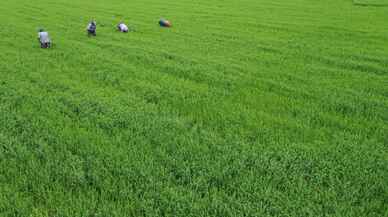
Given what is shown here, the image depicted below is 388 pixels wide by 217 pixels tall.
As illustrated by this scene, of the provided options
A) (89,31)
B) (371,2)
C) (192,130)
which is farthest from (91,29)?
(371,2)

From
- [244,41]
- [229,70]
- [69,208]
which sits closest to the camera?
[69,208]

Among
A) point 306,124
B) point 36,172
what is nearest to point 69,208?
point 36,172

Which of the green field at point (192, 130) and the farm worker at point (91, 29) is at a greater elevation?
the farm worker at point (91, 29)

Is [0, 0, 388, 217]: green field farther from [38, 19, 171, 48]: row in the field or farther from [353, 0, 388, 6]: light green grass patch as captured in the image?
[353, 0, 388, 6]: light green grass patch

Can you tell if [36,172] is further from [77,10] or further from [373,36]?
[77,10]

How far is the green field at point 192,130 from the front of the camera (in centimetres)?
244

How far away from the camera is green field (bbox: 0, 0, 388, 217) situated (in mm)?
2438

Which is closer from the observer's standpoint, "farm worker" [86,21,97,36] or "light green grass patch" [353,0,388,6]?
"farm worker" [86,21,97,36]

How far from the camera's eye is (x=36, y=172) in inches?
106

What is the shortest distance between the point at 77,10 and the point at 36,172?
11703 mm

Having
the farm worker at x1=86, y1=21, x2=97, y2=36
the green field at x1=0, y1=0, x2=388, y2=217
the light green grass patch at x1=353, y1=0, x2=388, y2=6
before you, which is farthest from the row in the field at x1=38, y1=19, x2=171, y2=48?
the light green grass patch at x1=353, y1=0, x2=388, y2=6

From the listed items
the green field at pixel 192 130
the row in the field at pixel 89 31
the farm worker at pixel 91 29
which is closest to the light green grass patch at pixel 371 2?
the green field at pixel 192 130

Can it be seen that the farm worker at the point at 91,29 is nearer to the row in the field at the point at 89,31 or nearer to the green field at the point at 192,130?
the row in the field at the point at 89,31

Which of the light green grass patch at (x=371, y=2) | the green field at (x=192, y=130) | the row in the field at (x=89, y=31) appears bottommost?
the green field at (x=192, y=130)
